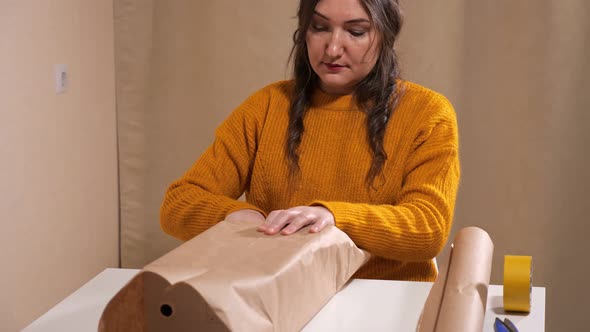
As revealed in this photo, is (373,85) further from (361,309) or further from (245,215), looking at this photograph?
(361,309)

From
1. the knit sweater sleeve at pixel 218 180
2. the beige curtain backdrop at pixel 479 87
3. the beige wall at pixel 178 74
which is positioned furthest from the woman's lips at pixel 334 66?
the beige wall at pixel 178 74

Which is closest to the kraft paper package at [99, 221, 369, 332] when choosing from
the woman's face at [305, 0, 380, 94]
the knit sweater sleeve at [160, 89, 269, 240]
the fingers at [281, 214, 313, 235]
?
the fingers at [281, 214, 313, 235]

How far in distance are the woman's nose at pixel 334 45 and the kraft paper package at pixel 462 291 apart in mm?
514

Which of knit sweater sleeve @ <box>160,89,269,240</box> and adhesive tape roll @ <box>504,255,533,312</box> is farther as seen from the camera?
knit sweater sleeve @ <box>160,89,269,240</box>

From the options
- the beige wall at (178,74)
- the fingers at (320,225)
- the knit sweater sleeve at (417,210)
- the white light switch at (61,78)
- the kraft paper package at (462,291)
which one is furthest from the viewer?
the beige wall at (178,74)

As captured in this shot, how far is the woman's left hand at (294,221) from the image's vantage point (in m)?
1.13

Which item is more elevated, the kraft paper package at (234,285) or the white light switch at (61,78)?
the kraft paper package at (234,285)

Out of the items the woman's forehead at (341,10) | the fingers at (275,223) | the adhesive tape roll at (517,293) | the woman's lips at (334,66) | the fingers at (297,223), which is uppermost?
the woman's forehead at (341,10)

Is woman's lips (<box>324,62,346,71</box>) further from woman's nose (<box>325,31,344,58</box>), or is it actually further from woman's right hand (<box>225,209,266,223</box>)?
woman's right hand (<box>225,209,266,223</box>)

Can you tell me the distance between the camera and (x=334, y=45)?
1596mm

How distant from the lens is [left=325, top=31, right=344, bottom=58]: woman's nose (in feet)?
5.24

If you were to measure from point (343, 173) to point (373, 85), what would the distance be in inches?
7.5

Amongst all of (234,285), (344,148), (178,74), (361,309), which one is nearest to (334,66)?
(344,148)

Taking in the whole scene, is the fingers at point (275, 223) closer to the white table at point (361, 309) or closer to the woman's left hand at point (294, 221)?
the woman's left hand at point (294, 221)
